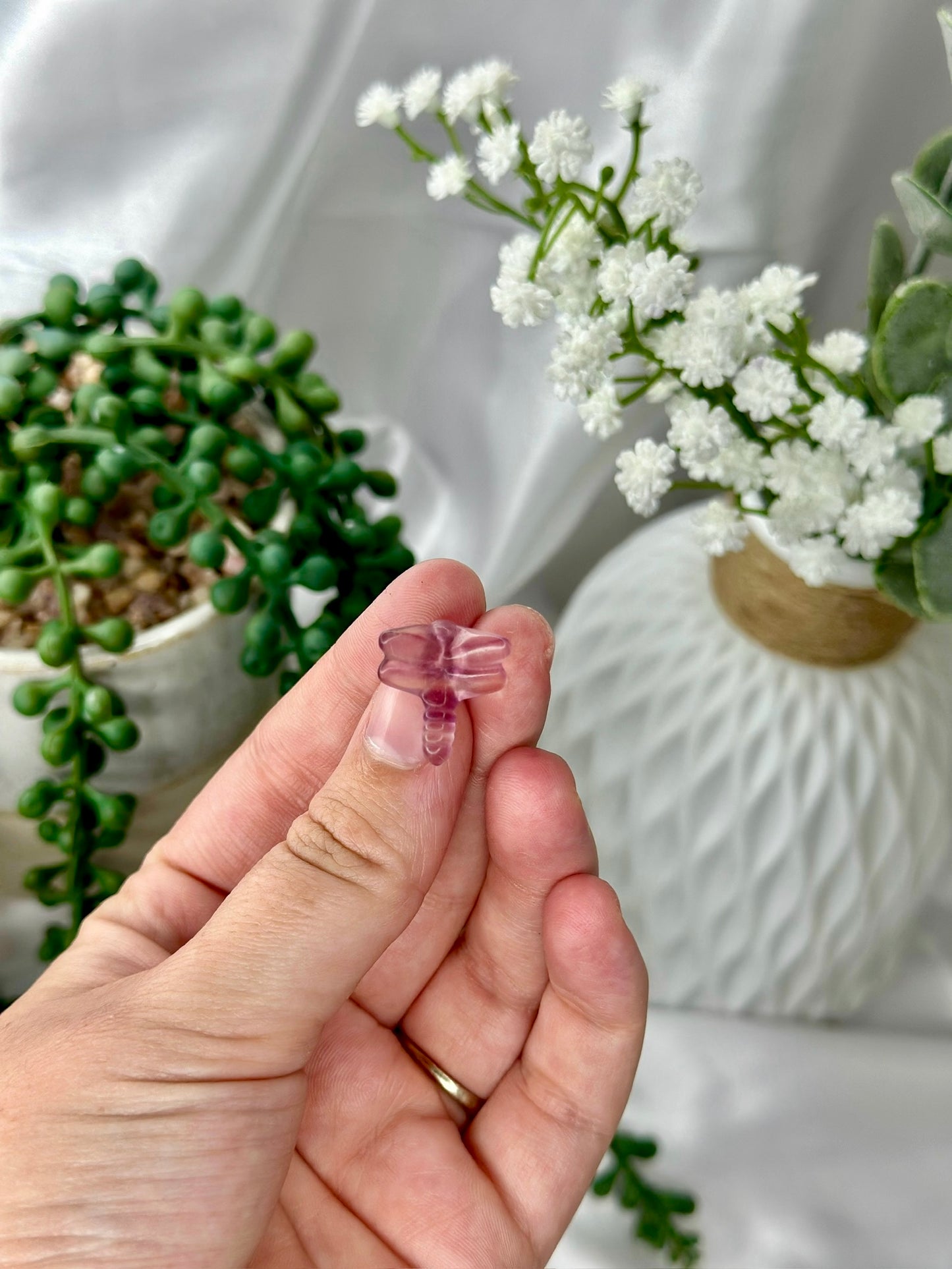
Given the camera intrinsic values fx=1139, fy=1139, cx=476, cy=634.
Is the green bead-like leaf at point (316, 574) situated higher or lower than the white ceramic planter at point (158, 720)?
higher

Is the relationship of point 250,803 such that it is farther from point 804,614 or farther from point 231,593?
point 804,614

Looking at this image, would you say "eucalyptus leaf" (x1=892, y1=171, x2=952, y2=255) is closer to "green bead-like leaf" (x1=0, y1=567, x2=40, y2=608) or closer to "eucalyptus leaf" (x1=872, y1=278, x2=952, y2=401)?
"eucalyptus leaf" (x1=872, y1=278, x2=952, y2=401)

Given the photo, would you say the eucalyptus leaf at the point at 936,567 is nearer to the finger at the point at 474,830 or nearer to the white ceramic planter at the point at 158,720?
the finger at the point at 474,830

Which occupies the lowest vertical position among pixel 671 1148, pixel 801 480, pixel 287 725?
pixel 671 1148

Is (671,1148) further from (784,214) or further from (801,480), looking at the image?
(784,214)

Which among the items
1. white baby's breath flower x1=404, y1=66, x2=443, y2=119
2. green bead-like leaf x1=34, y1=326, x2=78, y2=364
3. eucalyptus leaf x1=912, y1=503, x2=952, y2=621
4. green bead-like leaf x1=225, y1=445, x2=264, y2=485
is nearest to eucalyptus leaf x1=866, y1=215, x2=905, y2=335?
eucalyptus leaf x1=912, y1=503, x2=952, y2=621

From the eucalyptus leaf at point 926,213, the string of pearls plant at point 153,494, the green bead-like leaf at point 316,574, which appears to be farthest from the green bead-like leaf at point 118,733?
the eucalyptus leaf at point 926,213

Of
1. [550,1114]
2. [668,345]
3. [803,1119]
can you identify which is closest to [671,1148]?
[803,1119]
